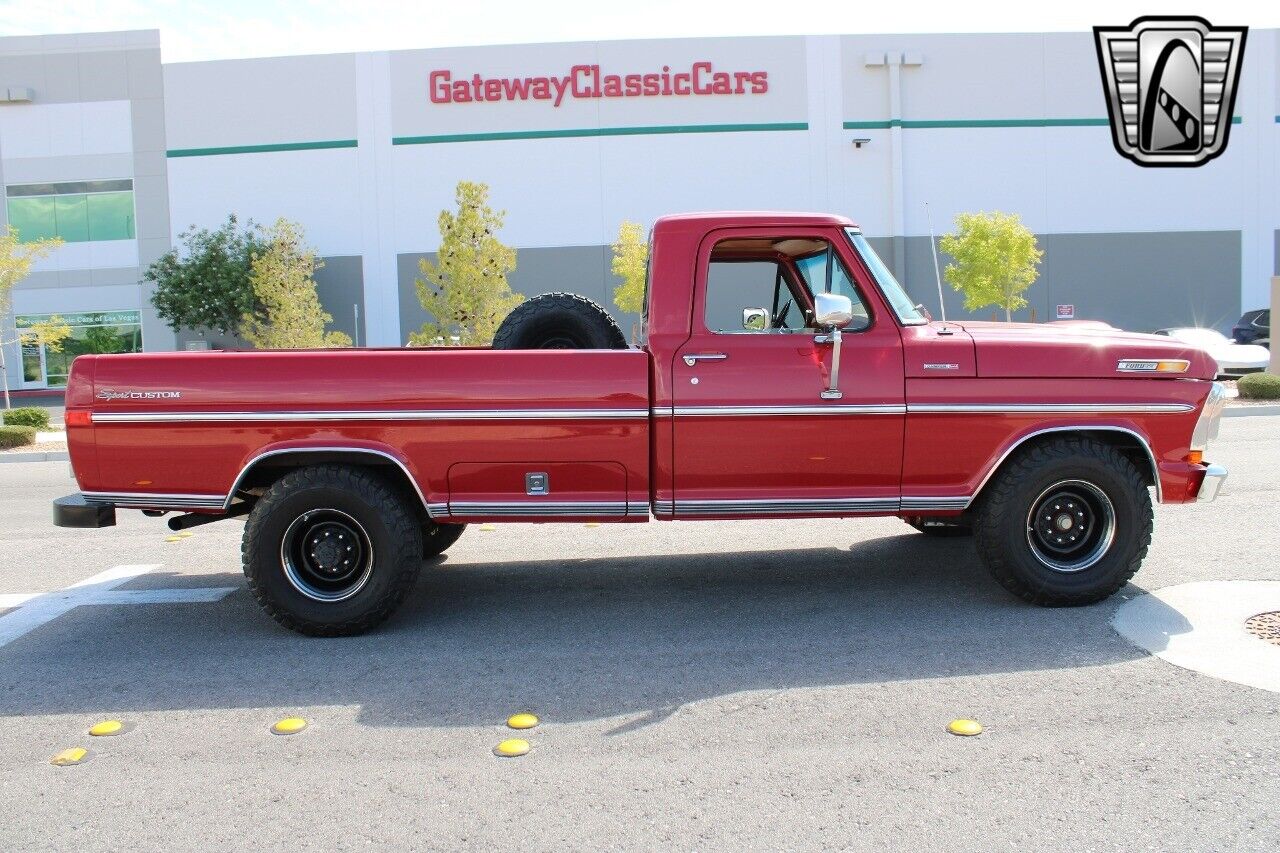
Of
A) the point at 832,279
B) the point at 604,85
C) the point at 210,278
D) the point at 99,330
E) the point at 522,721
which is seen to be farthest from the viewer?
the point at 99,330

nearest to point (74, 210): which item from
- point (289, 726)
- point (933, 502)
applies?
point (289, 726)

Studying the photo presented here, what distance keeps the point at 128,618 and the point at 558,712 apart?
9.83 ft

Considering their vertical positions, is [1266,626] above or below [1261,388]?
below

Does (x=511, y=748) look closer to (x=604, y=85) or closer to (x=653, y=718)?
(x=653, y=718)

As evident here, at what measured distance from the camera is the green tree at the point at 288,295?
24.9 metres

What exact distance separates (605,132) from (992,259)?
41.0 feet

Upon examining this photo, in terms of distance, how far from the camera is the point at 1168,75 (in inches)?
709

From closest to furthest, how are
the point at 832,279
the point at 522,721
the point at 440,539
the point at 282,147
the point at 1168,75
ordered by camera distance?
the point at 522,721, the point at 832,279, the point at 440,539, the point at 1168,75, the point at 282,147

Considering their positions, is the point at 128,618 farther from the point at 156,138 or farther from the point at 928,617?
the point at 156,138

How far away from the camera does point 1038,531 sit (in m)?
5.39

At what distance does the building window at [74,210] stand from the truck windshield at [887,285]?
3507 cm

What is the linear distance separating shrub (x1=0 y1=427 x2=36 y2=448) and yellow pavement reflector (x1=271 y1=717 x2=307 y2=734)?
15129mm

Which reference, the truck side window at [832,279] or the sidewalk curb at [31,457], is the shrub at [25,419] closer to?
the sidewalk curb at [31,457]

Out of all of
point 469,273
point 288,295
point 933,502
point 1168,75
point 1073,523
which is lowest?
point 1073,523
